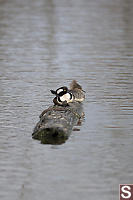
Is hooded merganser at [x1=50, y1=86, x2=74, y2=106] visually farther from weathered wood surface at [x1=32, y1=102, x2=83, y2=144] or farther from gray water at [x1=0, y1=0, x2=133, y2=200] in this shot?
weathered wood surface at [x1=32, y1=102, x2=83, y2=144]

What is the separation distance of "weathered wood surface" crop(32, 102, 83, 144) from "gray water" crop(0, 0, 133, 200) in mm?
189

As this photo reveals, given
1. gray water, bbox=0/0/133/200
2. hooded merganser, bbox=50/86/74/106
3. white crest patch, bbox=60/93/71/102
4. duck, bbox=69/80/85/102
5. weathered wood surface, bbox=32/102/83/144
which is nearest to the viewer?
gray water, bbox=0/0/133/200

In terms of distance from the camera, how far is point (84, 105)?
12883 mm

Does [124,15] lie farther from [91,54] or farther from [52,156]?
[52,156]

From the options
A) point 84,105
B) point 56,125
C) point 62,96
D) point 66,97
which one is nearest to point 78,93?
point 84,105

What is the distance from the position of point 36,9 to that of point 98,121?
2615cm

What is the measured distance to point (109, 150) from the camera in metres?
9.37

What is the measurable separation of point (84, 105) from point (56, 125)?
2874 millimetres

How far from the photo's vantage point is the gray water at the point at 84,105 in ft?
26.2

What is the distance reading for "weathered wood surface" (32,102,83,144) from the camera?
9.94m

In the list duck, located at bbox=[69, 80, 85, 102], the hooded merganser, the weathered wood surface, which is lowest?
the weathered wood surface

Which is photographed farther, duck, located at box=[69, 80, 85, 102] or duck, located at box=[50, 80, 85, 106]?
duck, located at box=[69, 80, 85, 102]

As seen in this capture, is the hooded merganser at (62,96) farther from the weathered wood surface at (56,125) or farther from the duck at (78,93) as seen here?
the weathered wood surface at (56,125)

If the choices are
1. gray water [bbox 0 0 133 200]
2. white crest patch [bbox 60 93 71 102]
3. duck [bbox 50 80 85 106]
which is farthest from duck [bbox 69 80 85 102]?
white crest patch [bbox 60 93 71 102]
